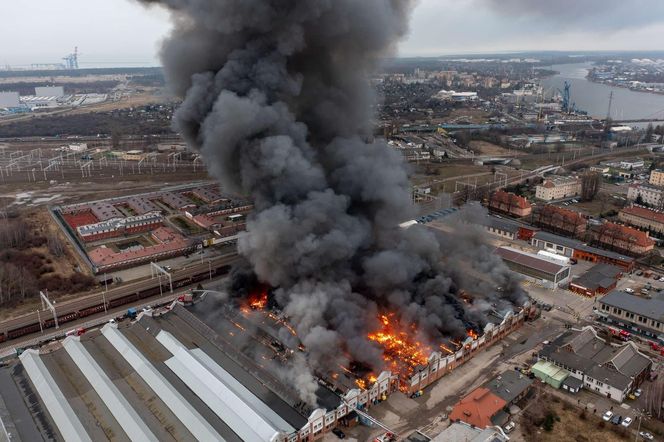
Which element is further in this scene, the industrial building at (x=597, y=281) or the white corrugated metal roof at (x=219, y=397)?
the industrial building at (x=597, y=281)

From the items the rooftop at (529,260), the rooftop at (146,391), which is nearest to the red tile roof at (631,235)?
the rooftop at (529,260)

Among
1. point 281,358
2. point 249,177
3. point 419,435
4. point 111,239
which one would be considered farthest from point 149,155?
point 419,435

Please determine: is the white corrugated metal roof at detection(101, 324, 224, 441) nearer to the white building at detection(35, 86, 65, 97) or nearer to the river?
the river

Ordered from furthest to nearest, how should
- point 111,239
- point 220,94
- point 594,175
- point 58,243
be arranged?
1. point 594,175
2. point 111,239
3. point 58,243
4. point 220,94

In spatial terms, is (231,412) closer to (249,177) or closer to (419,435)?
(419,435)

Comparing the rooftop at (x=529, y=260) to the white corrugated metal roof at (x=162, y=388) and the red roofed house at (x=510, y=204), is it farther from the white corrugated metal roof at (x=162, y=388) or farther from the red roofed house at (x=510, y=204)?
the white corrugated metal roof at (x=162, y=388)

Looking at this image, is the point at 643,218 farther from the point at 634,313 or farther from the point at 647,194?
the point at 634,313

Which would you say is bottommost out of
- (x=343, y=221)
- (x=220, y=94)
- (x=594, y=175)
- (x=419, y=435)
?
(x=419, y=435)
